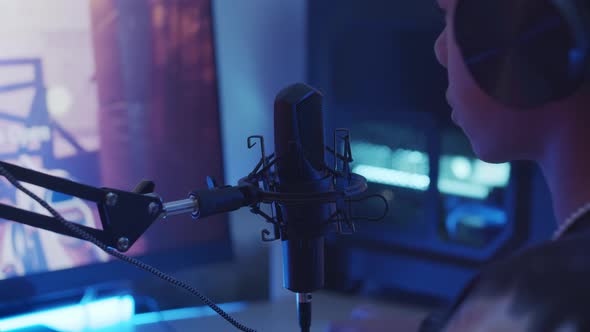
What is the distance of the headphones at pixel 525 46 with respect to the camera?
47 cm

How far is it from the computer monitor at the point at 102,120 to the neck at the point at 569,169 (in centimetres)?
63

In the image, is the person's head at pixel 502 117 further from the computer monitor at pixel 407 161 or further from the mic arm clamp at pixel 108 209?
the computer monitor at pixel 407 161

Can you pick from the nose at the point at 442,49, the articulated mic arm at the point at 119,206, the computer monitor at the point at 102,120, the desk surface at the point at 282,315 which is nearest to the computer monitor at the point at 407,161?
the desk surface at the point at 282,315

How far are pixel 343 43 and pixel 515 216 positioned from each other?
0.38 metres

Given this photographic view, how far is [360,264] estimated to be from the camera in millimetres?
1165

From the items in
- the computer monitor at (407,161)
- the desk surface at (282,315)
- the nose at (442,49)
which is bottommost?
the desk surface at (282,315)

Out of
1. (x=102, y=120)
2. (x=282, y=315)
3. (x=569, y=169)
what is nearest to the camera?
(x=569, y=169)

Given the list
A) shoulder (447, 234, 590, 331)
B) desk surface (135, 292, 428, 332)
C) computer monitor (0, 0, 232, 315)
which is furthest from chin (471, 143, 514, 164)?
computer monitor (0, 0, 232, 315)

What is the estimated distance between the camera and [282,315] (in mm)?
1103

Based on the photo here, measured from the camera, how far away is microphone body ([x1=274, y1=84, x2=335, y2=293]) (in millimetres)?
633

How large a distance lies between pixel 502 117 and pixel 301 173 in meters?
0.19

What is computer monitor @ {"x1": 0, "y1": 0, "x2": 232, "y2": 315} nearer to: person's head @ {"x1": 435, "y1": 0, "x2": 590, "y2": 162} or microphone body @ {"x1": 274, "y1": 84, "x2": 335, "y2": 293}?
microphone body @ {"x1": 274, "y1": 84, "x2": 335, "y2": 293}

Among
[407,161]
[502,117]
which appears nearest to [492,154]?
[502,117]

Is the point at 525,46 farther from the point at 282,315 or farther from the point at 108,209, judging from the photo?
the point at 282,315
